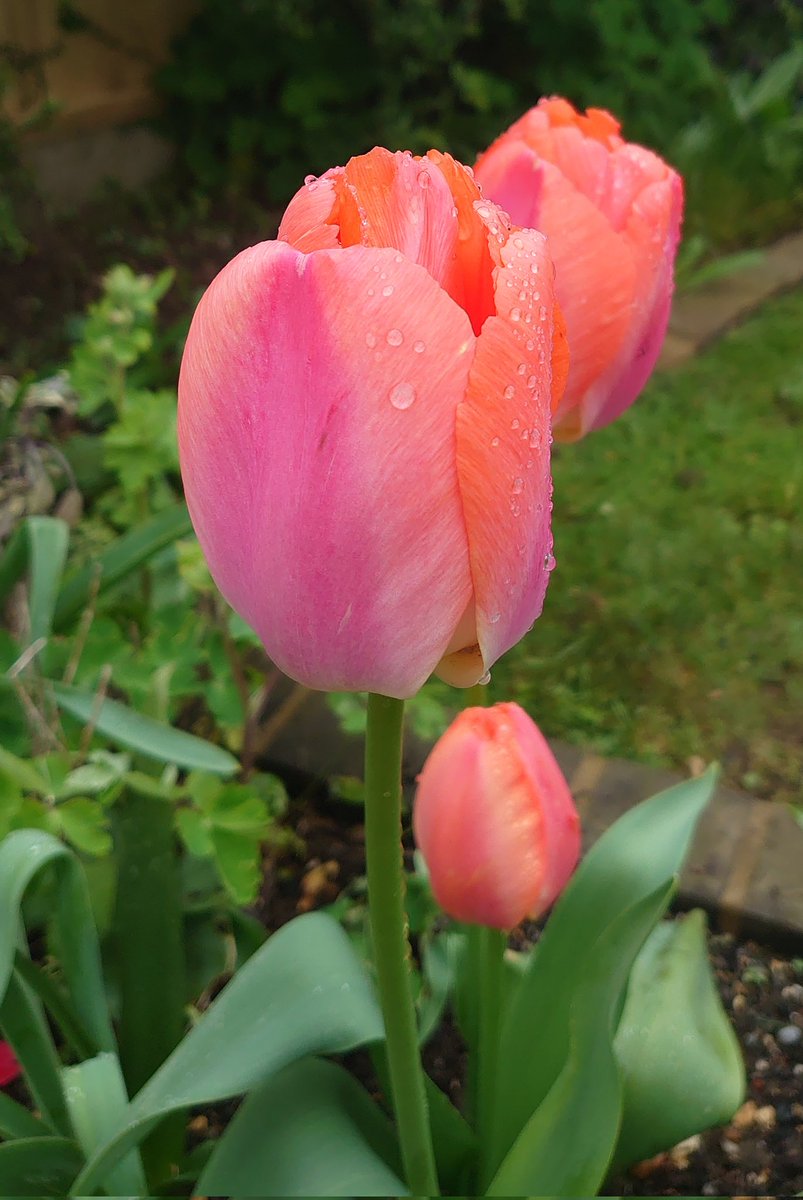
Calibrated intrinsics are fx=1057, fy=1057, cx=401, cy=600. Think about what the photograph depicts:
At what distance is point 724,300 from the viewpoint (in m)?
3.65

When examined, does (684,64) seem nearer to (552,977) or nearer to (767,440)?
(767,440)

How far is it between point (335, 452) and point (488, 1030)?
64cm

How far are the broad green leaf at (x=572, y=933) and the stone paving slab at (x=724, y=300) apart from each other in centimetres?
254

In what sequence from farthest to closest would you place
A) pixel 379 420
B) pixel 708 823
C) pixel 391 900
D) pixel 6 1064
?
pixel 708 823 → pixel 6 1064 → pixel 391 900 → pixel 379 420

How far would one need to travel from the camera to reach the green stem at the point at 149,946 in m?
1.05

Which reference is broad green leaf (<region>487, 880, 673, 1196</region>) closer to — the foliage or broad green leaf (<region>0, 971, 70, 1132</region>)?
broad green leaf (<region>0, 971, 70, 1132</region>)

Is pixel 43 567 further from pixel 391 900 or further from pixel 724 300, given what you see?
pixel 724 300

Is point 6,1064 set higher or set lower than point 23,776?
lower

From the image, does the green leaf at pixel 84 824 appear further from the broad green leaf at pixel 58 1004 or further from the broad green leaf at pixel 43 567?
the broad green leaf at pixel 43 567

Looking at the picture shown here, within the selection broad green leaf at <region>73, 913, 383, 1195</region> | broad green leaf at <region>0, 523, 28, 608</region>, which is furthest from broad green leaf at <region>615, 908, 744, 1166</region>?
broad green leaf at <region>0, 523, 28, 608</region>

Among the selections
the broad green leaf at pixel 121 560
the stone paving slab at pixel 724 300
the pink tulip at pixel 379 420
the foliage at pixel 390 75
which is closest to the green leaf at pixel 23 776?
the broad green leaf at pixel 121 560

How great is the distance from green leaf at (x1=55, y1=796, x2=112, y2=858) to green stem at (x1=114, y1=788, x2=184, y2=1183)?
84 millimetres

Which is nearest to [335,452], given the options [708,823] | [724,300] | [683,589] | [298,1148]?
[298,1148]

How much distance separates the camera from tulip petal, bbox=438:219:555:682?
430 mm
